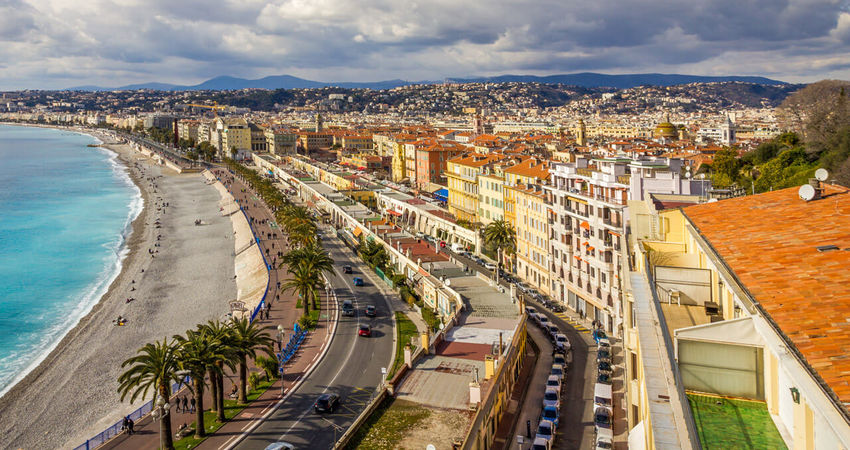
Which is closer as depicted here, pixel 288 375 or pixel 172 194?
pixel 288 375

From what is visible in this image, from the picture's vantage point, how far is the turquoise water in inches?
1780

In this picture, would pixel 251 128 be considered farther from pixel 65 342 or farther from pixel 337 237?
pixel 65 342

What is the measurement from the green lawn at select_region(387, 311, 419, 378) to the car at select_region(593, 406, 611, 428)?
30.6ft

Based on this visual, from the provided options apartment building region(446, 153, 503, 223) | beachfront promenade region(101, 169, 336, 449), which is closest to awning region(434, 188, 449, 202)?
apartment building region(446, 153, 503, 223)

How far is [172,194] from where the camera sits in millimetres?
117812

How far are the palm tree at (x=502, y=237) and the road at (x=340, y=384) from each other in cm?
1089

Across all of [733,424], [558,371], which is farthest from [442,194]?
[733,424]

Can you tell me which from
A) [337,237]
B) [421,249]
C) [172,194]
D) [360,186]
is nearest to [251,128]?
[172,194]

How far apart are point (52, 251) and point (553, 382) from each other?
212 ft

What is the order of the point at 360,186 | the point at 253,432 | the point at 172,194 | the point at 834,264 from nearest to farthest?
the point at 834,264 < the point at 253,432 < the point at 360,186 < the point at 172,194

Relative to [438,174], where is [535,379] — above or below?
below

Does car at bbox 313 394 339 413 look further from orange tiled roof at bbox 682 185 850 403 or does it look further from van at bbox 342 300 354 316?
orange tiled roof at bbox 682 185 850 403

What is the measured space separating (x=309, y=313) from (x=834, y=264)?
34469 mm

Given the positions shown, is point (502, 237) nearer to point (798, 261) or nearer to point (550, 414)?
point (550, 414)
